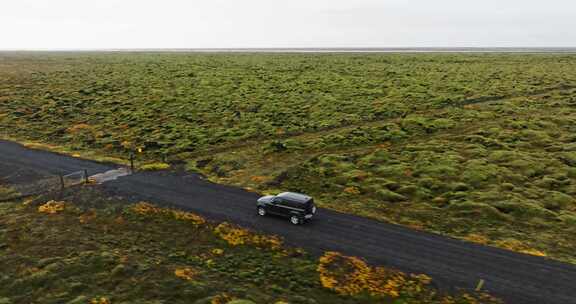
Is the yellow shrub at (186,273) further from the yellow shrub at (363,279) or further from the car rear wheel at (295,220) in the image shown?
the car rear wheel at (295,220)

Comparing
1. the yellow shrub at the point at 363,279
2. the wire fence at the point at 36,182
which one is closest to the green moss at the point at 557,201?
the yellow shrub at the point at 363,279

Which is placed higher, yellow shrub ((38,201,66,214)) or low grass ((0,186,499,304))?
yellow shrub ((38,201,66,214))

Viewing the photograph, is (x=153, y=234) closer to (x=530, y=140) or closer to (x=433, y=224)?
(x=433, y=224)

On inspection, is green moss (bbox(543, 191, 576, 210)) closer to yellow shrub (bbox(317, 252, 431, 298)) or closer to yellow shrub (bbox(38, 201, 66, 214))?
yellow shrub (bbox(317, 252, 431, 298))

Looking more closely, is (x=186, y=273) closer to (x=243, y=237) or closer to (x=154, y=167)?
(x=243, y=237)

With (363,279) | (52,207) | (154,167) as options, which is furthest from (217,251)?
(154,167)

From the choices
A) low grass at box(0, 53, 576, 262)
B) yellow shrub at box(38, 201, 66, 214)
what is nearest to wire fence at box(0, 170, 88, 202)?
yellow shrub at box(38, 201, 66, 214)

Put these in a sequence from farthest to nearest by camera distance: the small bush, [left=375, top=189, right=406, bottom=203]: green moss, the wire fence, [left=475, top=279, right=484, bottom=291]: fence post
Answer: the small bush
the wire fence
[left=375, top=189, right=406, bottom=203]: green moss
[left=475, top=279, right=484, bottom=291]: fence post
